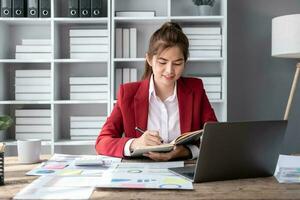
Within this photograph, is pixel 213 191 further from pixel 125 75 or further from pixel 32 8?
pixel 32 8

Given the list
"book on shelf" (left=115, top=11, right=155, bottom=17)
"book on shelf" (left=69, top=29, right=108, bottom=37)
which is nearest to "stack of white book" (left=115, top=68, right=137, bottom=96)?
"book on shelf" (left=69, top=29, right=108, bottom=37)

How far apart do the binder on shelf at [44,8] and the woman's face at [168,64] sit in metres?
1.53

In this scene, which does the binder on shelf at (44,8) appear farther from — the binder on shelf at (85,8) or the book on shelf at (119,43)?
the book on shelf at (119,43)

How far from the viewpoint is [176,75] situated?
74.4 inches

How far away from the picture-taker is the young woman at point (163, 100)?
1.86 m

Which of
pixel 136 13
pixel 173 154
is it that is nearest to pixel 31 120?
pixel 136 13

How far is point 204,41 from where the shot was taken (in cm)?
313

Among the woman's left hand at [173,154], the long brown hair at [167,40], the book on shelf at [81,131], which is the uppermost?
the long brown hair at [167,40]

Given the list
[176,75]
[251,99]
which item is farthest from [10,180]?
[251,99]

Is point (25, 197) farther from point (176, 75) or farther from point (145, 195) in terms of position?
point (176, 75)

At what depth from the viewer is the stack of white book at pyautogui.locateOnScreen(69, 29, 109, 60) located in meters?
3.16

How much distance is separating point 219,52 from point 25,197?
2.38 metres

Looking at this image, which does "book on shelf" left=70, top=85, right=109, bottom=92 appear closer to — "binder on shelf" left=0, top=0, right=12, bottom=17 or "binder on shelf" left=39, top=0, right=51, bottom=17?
"binder on shelf" left=39, top=0, right=51, bottom=17

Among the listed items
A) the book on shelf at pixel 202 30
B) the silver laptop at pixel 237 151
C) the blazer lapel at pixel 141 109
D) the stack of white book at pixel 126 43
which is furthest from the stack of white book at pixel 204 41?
the silver laptop at pixel 237 151
